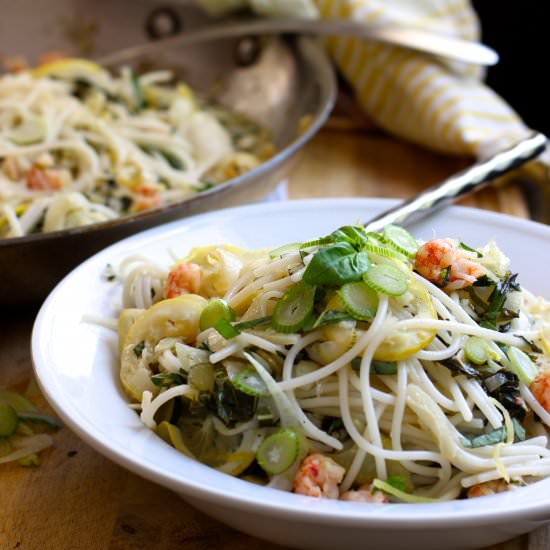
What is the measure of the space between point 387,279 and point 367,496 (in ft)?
1.30

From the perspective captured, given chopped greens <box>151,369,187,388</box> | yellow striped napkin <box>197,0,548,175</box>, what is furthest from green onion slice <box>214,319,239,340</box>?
yellow striped napkin <box>197,0,548,175</box>

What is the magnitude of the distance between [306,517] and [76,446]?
0.84m

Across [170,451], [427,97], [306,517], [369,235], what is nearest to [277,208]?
[369,235]

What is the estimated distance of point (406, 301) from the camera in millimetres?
1521

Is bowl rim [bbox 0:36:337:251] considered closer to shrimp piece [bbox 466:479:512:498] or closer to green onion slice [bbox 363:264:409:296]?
green onion slice [bbox 363:264:409:296]

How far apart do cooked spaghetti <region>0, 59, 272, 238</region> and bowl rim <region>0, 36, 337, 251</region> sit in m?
0.27

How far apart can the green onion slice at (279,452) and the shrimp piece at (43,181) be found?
4.98ft

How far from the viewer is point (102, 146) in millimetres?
2828

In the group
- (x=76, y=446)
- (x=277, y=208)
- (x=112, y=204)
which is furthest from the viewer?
(x=112, y=204)

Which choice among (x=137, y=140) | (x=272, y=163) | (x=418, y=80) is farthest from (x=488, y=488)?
(x=418, y=80)

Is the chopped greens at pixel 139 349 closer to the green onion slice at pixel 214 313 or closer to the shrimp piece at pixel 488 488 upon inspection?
the green onion slice at pixel 214 313

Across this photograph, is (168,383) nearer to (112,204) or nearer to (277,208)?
(277,208)

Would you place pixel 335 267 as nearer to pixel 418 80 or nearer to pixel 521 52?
pixel 418 80

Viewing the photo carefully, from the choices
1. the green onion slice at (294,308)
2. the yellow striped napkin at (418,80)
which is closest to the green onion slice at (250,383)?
the green onion slice at (294,308)
